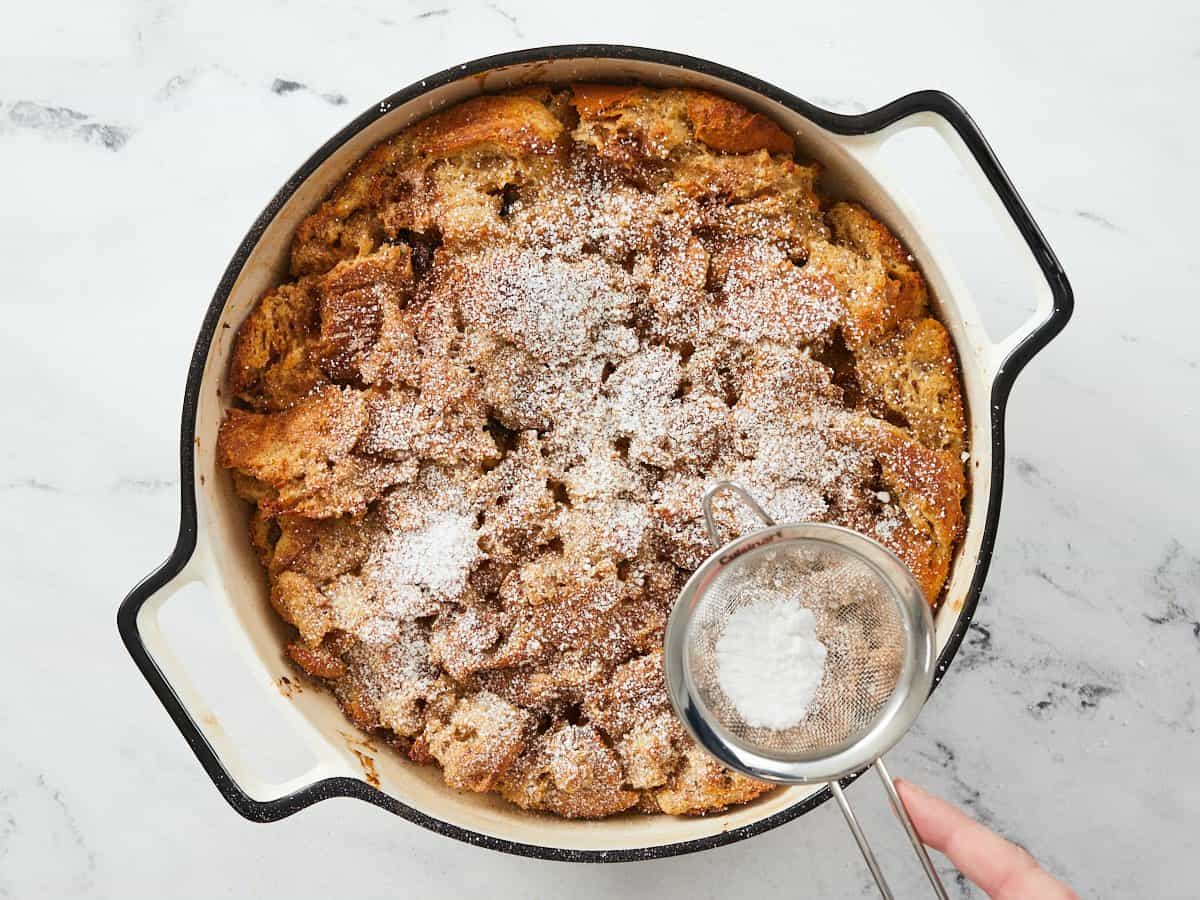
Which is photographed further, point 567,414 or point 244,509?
point 244,509

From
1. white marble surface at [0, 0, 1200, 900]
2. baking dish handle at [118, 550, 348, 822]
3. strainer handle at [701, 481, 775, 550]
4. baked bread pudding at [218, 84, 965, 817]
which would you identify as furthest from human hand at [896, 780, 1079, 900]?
baking dish handle at [118, 550, 348, 822]

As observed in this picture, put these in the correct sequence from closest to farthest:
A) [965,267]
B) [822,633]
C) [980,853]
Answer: [822,633], [980,853], [965,267]

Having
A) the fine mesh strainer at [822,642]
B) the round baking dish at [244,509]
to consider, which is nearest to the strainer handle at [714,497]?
the fine mesh strainer at [822,642]

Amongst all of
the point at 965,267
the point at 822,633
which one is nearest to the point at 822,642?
the point at 822,633

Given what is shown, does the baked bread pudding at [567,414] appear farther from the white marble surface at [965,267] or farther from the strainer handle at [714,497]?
the white marble surface at [965,267]

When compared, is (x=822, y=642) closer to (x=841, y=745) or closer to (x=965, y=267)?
(x=841, y=745)

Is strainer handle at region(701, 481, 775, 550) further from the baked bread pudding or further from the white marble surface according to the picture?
the white marble surface

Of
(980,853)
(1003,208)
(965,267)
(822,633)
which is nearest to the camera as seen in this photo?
(1003,208)

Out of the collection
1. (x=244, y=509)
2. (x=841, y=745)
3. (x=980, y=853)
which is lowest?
(x=980, y=853)
